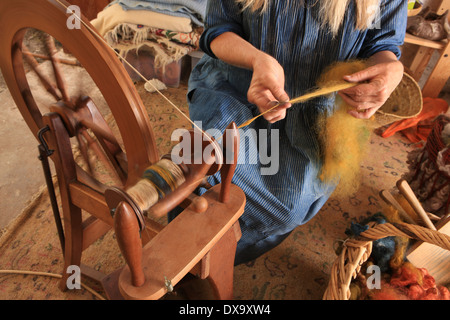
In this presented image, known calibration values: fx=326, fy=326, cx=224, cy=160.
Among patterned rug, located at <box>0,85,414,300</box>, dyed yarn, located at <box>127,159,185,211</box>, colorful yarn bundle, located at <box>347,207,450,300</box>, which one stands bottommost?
patterned rug, located at <box>0,85,414,300</box>

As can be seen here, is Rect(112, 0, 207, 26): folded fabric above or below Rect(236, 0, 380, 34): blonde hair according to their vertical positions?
below

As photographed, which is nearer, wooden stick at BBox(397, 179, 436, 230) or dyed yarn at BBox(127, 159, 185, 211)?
dyed yarn at BBox(127, 159, 185, 211)

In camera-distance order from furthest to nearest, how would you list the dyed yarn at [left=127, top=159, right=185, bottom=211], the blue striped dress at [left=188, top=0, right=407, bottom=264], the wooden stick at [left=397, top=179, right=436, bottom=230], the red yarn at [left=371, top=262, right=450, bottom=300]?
the wooden stick at [left=397, top=179, right=436, bottom=230] → the red yarn at [left=371, top=262, right=450, bottom=300] → the blue striped dress at [left=188, top=0, right=407, bottom=264] → the dyed yarn at [left=127, top=159, right=185, bottom=211]

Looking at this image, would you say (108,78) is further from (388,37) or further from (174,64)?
(174,64)

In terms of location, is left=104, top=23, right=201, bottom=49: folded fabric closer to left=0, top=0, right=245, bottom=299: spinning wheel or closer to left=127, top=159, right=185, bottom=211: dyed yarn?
left=0, top=0, right=245, bottom=299: spinning wheel

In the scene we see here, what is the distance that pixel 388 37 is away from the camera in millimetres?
1057

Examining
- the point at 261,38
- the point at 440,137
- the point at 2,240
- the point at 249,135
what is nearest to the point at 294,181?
the point at 249,135

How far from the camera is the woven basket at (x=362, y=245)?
3.22 ft

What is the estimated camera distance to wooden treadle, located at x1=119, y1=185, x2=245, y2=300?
70 cm

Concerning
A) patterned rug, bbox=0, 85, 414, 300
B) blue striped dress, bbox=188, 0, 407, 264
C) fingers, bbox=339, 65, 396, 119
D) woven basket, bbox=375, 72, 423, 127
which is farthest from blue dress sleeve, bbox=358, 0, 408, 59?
patterned rug, bbox=0, 85, 414, 300

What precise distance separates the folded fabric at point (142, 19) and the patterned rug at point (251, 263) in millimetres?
1280

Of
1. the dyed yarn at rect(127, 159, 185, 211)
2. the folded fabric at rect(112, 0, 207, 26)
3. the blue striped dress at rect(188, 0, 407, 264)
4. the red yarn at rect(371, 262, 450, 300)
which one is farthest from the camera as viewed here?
the folded fabric at rect(112, 0, 207, 26)

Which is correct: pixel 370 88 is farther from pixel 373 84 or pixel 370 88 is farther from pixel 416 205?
pixel 416 205

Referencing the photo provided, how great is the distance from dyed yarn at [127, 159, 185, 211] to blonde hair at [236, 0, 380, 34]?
625mm
